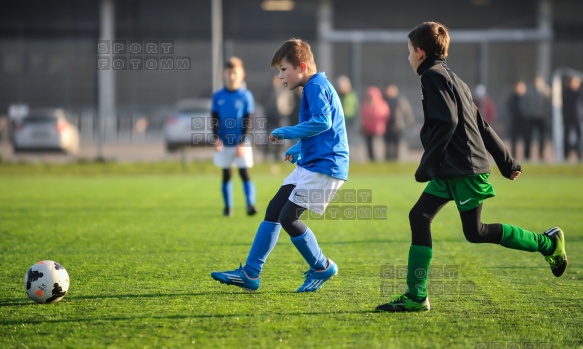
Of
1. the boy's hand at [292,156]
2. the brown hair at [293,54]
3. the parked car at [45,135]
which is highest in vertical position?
the brown hair at [293,54]

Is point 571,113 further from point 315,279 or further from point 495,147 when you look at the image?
Result: point 315,279

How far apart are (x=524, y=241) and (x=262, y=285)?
1.94m

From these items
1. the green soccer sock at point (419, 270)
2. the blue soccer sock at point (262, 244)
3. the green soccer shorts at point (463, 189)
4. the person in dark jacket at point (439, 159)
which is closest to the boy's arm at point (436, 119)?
the person in dark jacket at point (439, 159)

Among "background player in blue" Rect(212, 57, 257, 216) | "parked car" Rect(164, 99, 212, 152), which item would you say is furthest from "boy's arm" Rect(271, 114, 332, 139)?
"parked car" Rect(164, 99, 212, 152)

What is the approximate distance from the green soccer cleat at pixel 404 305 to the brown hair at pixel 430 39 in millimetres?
1572

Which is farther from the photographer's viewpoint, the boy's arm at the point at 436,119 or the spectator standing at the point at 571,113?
the spectator standing at the point at 571,113

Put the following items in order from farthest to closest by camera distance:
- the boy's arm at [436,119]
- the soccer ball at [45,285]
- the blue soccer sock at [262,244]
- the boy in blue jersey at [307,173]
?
1. the blue soccer sock at [262,244]
2. the boy in blue jersey at [307,173]
3. the soccer ball at [45,285]
4. the boy's arm at [436,119]

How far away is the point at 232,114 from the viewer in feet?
37.6

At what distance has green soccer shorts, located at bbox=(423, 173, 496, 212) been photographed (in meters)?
5.56

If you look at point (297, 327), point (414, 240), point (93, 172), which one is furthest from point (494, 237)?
point (93, 172)

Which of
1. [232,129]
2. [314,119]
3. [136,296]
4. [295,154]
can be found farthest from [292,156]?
[232,129]

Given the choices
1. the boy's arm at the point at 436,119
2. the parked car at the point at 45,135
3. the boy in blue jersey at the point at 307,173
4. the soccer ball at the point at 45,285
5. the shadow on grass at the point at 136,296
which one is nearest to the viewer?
the boy's arm at the point at 436,119

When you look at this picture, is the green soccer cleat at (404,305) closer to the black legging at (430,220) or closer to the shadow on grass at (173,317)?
the shadow on grass at (173,317)

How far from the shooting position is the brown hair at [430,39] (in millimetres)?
5555
